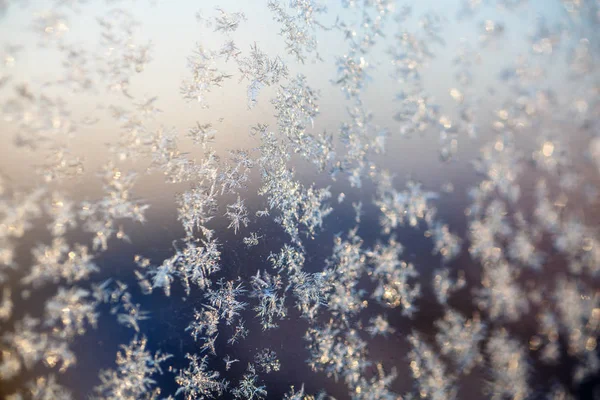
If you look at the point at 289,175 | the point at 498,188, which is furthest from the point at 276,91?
the point at 498,188

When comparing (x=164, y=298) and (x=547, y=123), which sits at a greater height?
(x=547, y=123)

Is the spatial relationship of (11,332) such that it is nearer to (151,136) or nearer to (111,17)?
(151,136)

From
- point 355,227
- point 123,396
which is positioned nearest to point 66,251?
point 123,396

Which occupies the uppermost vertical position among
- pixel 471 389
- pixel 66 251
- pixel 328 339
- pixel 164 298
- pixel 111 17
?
pixel 111 17

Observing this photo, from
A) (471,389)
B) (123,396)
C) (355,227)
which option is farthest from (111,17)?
(471,389)

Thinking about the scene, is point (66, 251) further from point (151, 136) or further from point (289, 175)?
point (289, 175)

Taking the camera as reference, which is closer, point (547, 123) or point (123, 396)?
point (547, 123)

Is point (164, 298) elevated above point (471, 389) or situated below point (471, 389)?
above

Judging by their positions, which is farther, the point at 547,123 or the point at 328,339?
the point at 328,339

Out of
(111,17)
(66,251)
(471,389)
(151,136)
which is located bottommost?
(471,389)
